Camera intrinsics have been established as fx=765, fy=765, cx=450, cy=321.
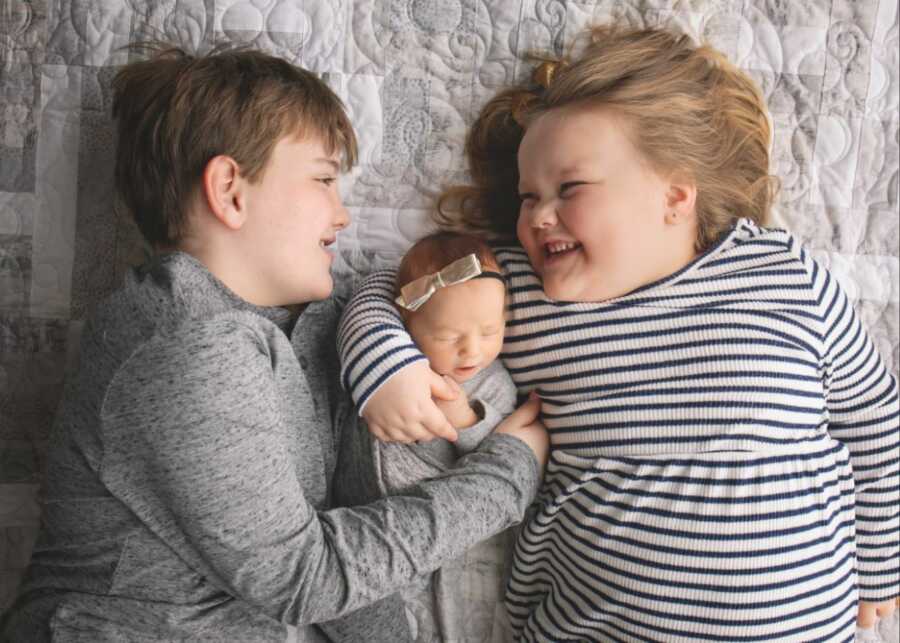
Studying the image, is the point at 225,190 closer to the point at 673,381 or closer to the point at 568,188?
the point at 568,188

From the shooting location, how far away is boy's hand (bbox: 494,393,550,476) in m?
1.12

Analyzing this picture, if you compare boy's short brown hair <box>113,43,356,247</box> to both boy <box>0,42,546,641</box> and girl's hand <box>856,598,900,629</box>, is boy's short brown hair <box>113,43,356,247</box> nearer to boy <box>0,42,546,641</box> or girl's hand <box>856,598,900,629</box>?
boy <box>0,42,546,641</box>

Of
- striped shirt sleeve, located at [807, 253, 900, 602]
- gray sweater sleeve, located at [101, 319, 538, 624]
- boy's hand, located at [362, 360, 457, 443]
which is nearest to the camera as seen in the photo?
gray sweater sleeve, located at [101, 319, 538, 624]

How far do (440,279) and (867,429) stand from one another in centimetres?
69

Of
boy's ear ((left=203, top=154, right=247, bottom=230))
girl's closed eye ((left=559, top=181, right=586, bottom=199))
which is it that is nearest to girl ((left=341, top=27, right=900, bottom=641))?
girl's closed eye ((left=559, top=181, right=586, bottom=199))

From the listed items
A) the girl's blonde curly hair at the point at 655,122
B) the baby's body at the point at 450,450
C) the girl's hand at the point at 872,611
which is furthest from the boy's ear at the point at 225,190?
the girl's hand at the point at 872,611

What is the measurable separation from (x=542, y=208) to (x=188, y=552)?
25.5 inches

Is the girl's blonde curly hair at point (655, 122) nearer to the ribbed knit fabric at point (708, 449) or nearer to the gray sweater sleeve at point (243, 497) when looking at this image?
the ribbed knit fabric at point (708, 449)

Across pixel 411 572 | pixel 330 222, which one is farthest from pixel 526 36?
pixel 411 572

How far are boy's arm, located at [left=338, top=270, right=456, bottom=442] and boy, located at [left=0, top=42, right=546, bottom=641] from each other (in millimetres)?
23

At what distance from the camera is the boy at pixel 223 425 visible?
0.90m

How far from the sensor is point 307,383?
109 centimetres

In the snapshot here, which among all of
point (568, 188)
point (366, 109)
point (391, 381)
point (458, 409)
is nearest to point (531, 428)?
point (458, 409)

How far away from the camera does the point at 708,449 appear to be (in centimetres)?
104
